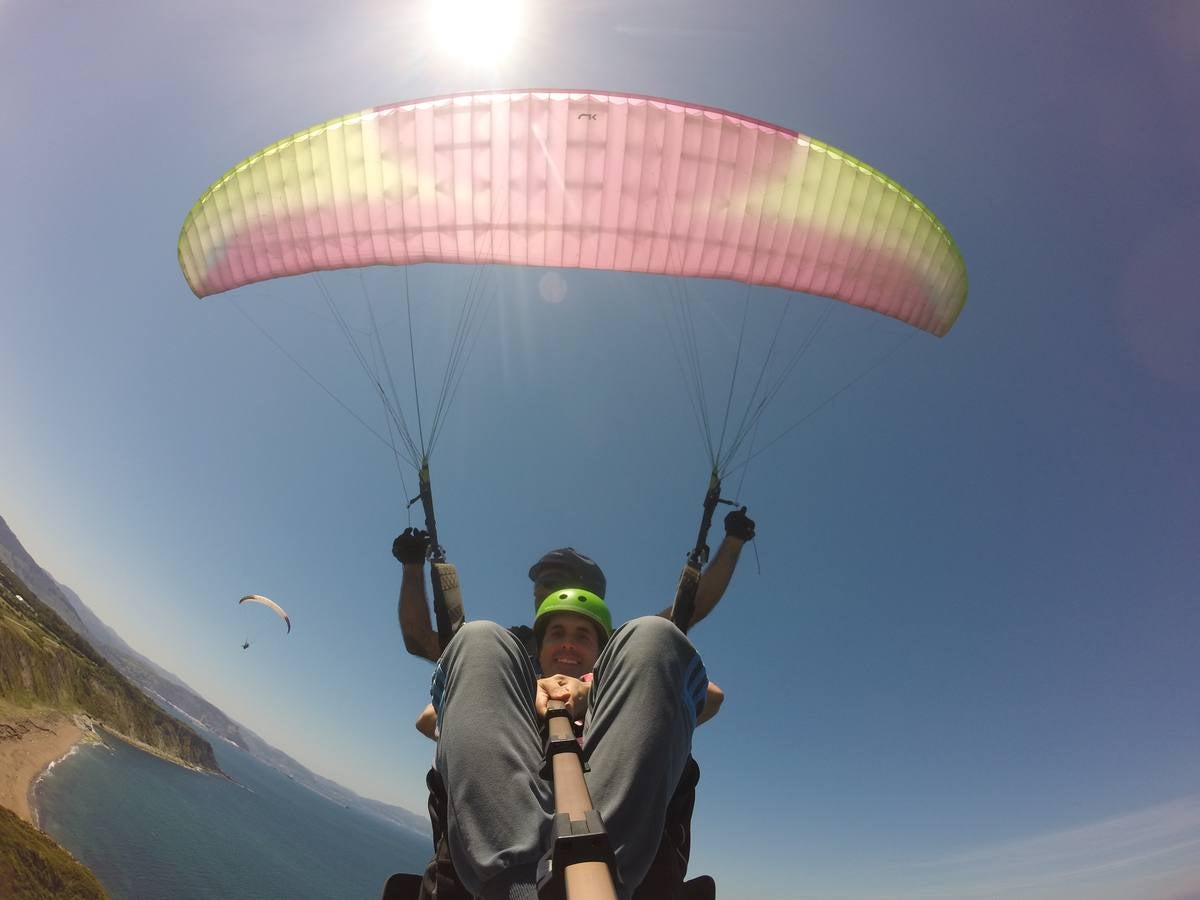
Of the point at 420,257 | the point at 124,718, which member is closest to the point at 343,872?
the point at 124,718

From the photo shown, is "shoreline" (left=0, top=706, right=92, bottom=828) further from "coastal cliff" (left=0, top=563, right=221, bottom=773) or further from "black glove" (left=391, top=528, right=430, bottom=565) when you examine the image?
"black glove" (left=391, top=528, right=430, bottom=565)

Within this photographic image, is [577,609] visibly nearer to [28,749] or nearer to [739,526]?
[739,526]

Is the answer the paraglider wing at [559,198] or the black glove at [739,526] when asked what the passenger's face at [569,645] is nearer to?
the black glove at [739,526]

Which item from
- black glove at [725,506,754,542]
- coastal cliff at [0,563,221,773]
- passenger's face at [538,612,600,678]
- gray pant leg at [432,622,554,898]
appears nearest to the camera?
gray pant leg at [432,622,554,898]

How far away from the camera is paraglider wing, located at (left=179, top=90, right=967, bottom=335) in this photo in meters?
6.53

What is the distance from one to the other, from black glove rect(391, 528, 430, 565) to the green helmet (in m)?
1.14

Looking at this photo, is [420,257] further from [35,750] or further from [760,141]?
[35,750]

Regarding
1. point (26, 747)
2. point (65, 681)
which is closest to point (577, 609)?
point (26, 747)

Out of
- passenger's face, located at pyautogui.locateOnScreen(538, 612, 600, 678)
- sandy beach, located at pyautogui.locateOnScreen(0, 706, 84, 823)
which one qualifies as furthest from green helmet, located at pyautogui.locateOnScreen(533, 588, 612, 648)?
sandy beach, located at pyautogui.locateOnScreen(0, 706, 84, 823)

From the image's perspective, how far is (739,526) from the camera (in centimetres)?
542

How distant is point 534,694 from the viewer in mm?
2779

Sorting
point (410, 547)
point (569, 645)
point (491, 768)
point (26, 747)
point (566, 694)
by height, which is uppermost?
point (410, 547)

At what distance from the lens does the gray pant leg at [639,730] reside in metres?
2.13

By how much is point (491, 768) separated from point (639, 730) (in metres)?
0.60
